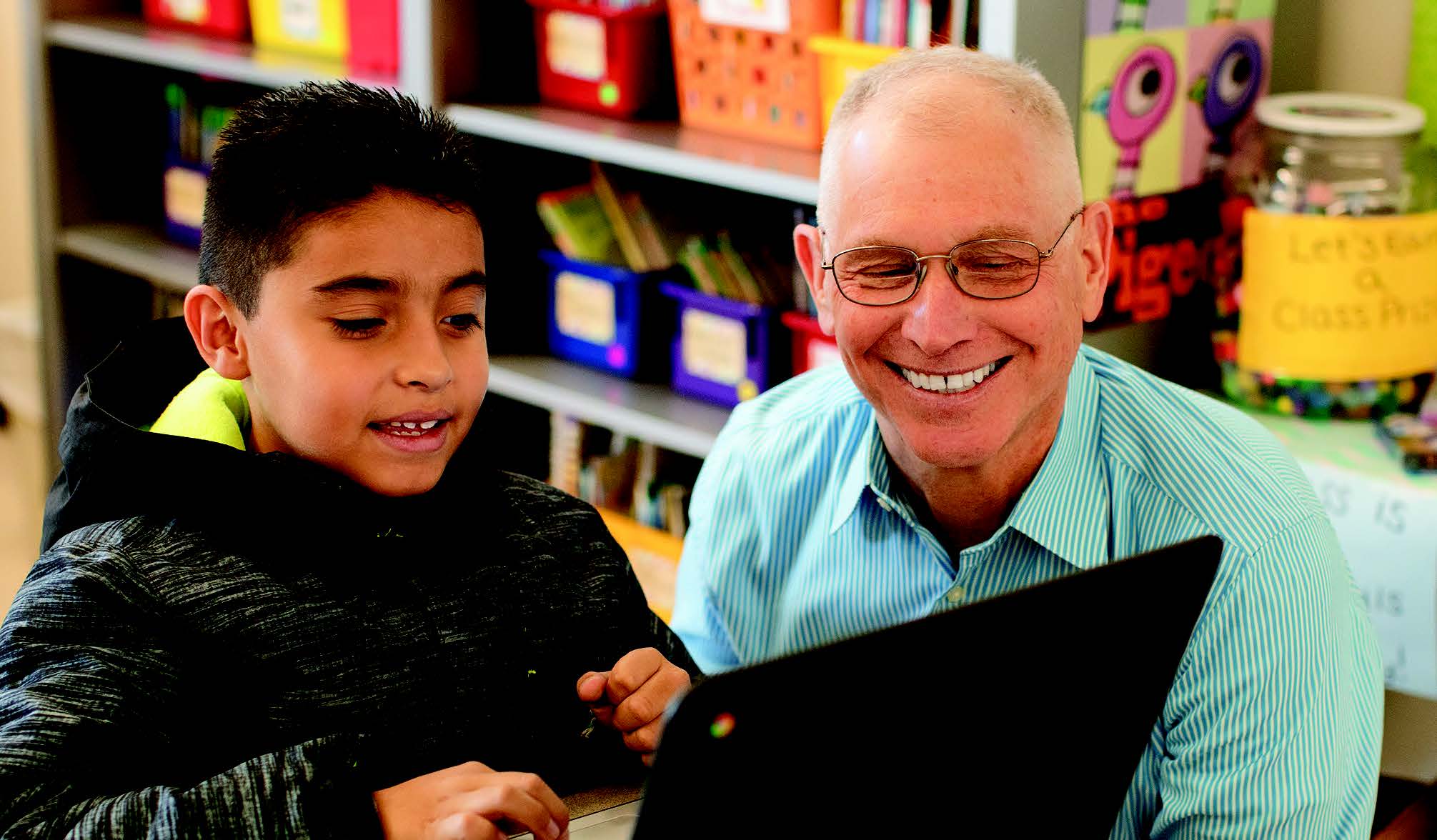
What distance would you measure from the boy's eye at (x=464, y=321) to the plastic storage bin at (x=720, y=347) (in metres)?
1.13

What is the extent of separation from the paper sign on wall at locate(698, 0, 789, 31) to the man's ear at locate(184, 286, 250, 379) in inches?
44.7

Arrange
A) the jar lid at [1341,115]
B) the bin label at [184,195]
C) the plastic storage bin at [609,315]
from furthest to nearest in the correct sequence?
the bin label at [184,195]
the plastic storage bin at [609,315]
the jar lid at [1341,115]

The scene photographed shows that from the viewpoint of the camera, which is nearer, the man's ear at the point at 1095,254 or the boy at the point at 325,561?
the boy at the point at 325,561

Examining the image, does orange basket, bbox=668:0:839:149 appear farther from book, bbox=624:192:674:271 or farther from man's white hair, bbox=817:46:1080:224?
man's white hair, bbox=817:46:1080:224

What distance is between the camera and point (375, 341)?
43.5 inches

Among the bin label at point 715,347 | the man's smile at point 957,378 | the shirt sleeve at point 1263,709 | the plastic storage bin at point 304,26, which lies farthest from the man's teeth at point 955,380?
the plastic storage bin at point 304,26

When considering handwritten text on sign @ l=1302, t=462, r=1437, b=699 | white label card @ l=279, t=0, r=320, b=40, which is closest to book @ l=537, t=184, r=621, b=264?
white label card @ l=279, t=0, r=320, b=40

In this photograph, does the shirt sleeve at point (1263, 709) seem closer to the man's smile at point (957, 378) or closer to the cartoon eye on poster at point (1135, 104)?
the man's smile at point (957, 378)

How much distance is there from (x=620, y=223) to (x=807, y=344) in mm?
433

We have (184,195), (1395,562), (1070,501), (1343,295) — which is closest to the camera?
(1070,501)

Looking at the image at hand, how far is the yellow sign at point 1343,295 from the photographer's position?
1.83 m

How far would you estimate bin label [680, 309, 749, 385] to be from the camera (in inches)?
91.7

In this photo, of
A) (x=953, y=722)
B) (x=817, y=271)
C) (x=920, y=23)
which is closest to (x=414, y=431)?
(x=817, y=271)

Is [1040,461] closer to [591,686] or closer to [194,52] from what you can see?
[591,686]
